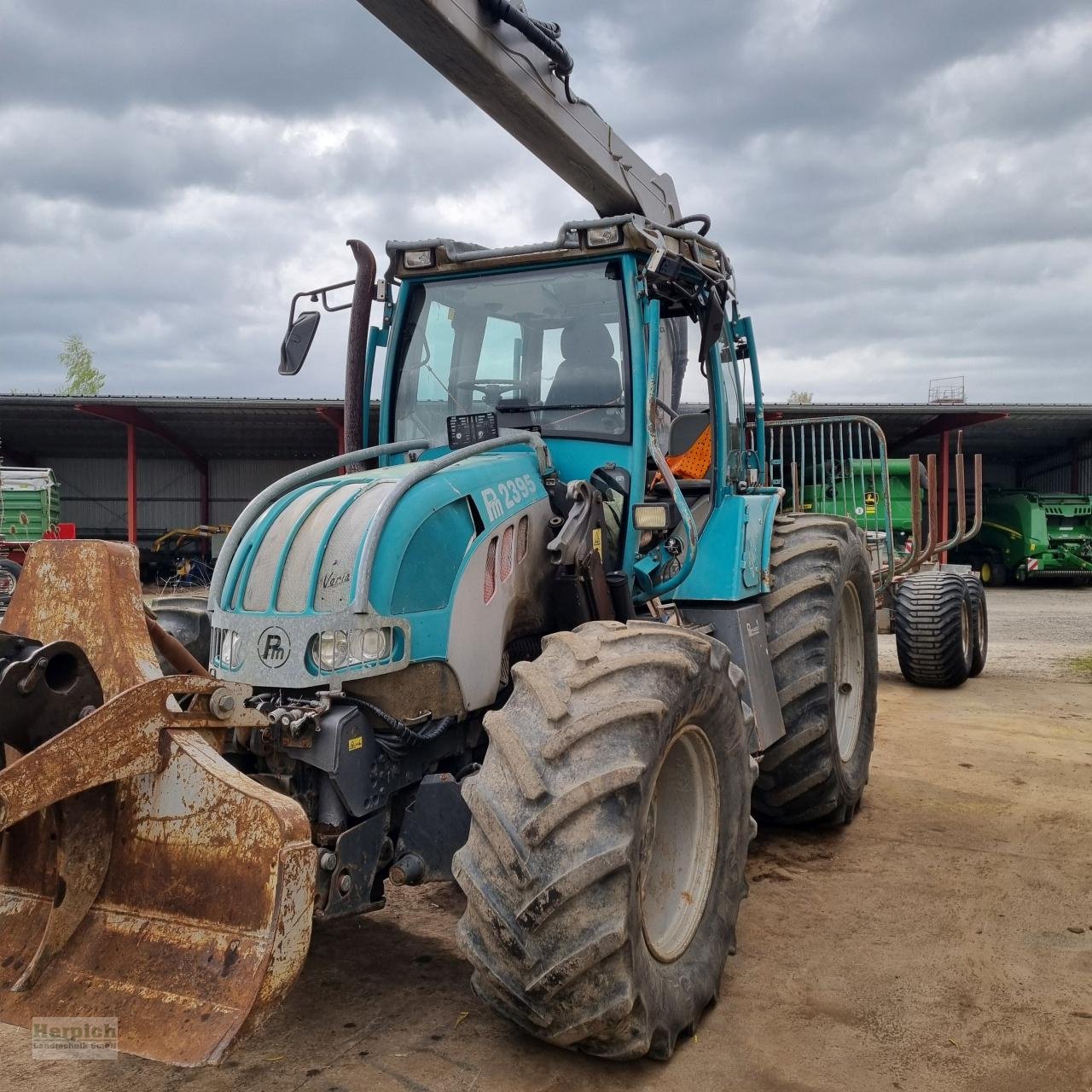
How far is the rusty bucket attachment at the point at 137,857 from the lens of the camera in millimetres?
2502

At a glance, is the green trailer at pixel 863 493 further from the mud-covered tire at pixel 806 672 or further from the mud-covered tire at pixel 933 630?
the mud-covered tire at pixel 806 672

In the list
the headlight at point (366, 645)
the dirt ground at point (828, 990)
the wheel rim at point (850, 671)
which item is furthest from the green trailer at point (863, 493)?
the headlight at point (366, 645)

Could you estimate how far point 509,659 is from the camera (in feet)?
12.5

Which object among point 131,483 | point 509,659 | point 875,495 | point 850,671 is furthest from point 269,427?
point 509,659

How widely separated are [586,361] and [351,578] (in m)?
1.55

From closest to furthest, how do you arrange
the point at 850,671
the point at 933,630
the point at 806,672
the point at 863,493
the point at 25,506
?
the point at 806,672, the point at 850,671, the point at 933,630, the point at 863,493, the point at 25,506

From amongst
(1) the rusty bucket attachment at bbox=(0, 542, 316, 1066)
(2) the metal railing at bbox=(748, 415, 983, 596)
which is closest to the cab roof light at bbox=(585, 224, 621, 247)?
(1) the rusty bucket attachment at bbox=(0, 542, 316, 1066)

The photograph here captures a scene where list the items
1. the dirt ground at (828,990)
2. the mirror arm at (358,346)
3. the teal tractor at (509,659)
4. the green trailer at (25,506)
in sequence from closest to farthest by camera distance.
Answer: the teal tractor at (509,659) < the dirt ground at (828,990) < the mirror arm at (358,346) < the green trailer at (25,506)

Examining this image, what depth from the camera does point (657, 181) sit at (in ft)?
20.0

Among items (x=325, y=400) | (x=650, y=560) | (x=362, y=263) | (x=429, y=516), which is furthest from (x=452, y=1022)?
(x=325, y=400)

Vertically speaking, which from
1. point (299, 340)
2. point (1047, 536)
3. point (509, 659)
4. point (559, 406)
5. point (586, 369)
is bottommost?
point (509, 659)

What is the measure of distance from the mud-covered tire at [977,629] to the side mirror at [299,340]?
807 cm

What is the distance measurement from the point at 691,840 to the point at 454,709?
916 mm

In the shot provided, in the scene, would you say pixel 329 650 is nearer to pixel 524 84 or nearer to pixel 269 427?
pixel 524 84
